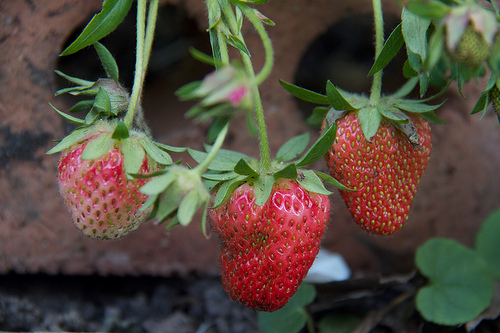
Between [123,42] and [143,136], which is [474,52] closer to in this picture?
[143,136]

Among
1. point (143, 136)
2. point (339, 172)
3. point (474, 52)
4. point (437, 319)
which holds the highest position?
point (474, 52)

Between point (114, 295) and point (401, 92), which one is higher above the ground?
point (401, 92)

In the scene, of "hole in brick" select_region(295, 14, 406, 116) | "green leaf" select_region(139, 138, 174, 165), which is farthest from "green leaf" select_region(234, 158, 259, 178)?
"hole in brick" select_region(295, 14, 406, 116)

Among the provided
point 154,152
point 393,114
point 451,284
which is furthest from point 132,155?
point 451,284

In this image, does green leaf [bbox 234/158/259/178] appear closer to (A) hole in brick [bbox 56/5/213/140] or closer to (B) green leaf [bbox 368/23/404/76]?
(B) green leaf [bbox 368/23/404/76]

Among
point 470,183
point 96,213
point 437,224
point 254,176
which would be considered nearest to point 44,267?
point 96,213

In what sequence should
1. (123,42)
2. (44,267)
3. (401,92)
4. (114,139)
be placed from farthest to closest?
(123,42), (44,267), (401,92), (114,139)

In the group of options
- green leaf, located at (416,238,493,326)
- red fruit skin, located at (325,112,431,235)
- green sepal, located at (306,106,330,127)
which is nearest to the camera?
red fruit skin, located at (325,112,431,235)
